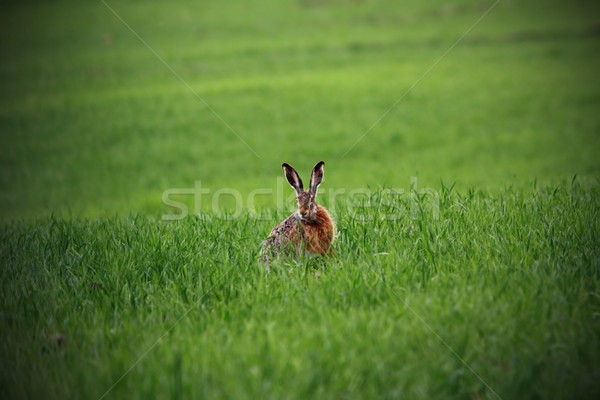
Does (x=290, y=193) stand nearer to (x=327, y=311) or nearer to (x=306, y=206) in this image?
(x=306, y=206)

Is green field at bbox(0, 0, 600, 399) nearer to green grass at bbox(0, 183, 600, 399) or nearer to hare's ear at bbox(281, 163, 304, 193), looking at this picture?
green grass at bbox(0, 183, 600, 399)

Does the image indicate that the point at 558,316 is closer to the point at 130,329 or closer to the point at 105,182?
the point at 130,329

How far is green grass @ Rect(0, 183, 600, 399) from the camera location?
123 inches

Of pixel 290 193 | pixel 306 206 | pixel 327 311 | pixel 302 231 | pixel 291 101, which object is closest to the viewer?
pixel 327 311

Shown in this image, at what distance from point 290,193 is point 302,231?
27.4ft

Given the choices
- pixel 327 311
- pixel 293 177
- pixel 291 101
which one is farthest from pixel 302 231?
pixel 291 101

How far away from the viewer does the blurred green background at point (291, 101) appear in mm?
14766

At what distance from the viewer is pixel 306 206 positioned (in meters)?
4.45

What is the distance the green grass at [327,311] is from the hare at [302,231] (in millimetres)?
156

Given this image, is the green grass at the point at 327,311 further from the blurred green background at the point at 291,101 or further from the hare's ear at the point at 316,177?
the blurred green background at the point at 291,101

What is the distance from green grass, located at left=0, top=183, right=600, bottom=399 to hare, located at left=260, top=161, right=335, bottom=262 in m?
0.16

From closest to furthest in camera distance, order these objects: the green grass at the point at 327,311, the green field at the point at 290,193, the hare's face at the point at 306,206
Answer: the green grass at the point at 327,311, the green field at the point at 290,193, the hare's face at the point at 306,206

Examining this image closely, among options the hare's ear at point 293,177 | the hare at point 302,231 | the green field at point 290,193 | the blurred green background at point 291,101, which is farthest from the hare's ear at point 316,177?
the blurred green background at point 291,101

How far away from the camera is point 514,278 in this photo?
4.00 m
